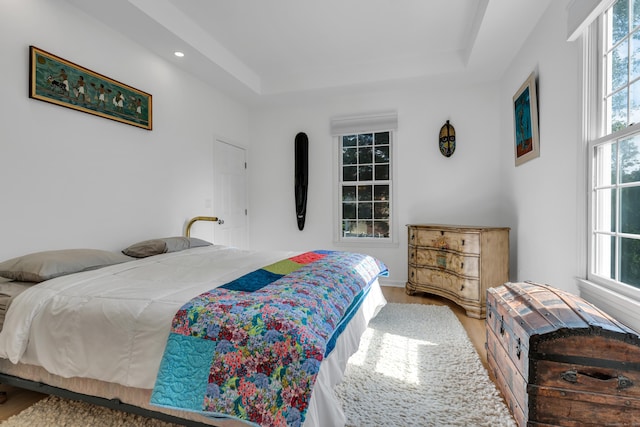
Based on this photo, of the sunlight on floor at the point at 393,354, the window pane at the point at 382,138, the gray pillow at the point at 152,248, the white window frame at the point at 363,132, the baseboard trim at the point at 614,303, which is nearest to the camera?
the baseboard trim at the point at 614,303

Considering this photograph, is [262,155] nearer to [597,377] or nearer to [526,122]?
[526,122]

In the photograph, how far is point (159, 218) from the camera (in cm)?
323

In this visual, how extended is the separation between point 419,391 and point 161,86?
3.56 meters

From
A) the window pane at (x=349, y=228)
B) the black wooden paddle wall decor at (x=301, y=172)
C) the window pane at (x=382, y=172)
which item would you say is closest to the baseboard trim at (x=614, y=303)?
the window pane at (x=382, y=172)

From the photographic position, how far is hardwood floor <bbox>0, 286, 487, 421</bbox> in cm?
170

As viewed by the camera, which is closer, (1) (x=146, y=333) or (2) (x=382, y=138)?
(1) (x=146, y=333)

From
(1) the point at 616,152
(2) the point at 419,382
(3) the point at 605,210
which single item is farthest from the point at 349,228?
(1) the point at 616,152

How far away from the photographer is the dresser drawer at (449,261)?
3.13 metres

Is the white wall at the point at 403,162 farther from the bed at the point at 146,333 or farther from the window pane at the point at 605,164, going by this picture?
the bed at the point at 146,333

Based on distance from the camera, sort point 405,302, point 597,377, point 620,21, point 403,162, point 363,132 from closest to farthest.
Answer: point 597,377 < point 620,21 < point 405,302 < point 403,162 < point 363,132

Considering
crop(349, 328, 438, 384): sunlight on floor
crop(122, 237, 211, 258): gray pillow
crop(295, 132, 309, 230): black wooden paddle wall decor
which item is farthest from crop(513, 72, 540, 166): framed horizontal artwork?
crop(122, 237, 211, 258): gray pillow

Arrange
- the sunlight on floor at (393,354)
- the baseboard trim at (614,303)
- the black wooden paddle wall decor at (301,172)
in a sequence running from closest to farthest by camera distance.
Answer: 1. the baseboard trim at (614,303)
2. the sunlight on floor at (393,354)
3. the black wooden paddle wall decor at (301,172)

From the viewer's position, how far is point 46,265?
69.7 inches

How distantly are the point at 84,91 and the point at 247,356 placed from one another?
2.60 m
